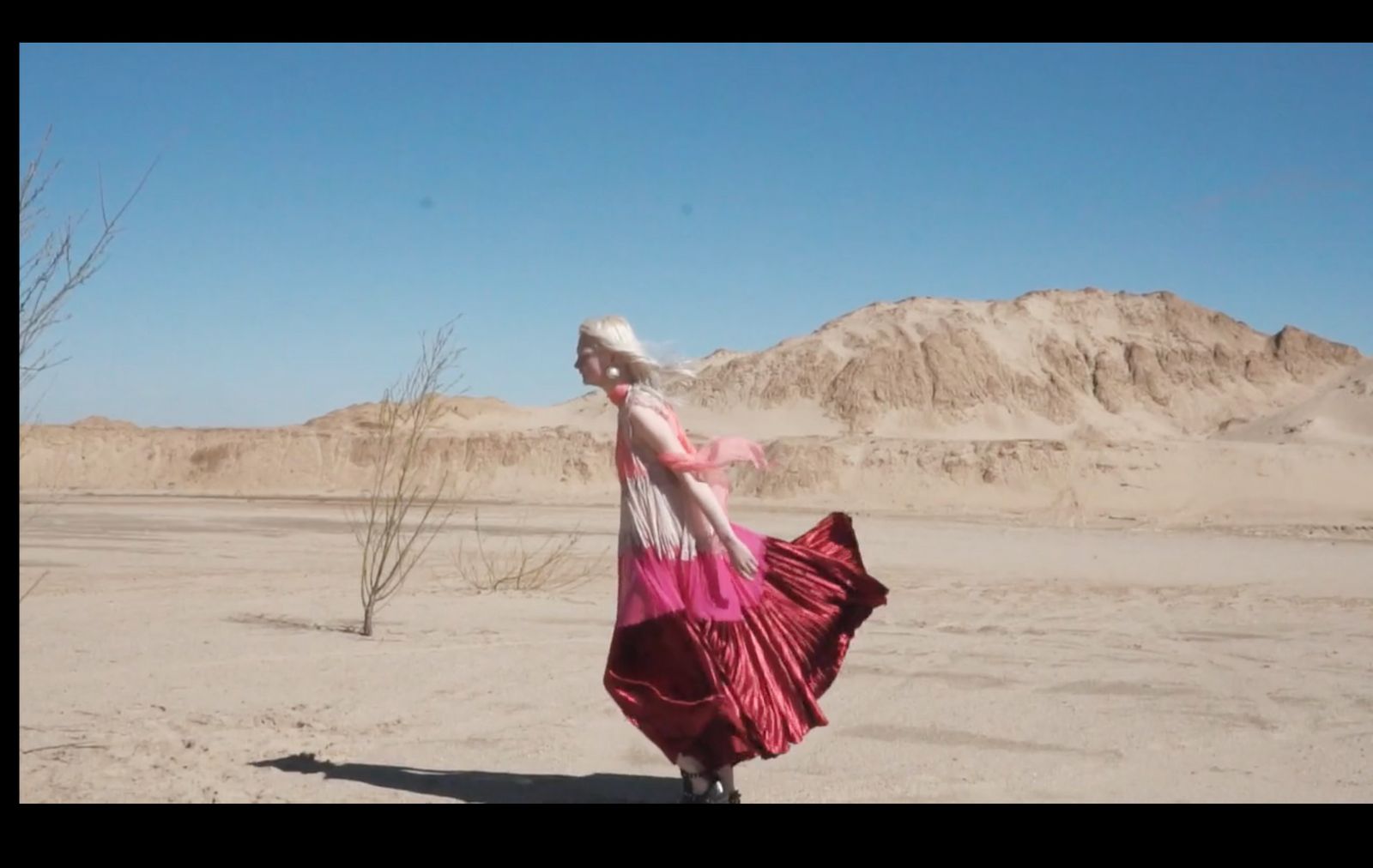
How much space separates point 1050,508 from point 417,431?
30182mm

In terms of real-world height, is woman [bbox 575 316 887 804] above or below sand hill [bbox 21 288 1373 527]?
below

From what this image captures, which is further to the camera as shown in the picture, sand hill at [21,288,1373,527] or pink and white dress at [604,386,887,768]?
sand hill at [21,288,1373,527]

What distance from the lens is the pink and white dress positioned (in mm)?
4828

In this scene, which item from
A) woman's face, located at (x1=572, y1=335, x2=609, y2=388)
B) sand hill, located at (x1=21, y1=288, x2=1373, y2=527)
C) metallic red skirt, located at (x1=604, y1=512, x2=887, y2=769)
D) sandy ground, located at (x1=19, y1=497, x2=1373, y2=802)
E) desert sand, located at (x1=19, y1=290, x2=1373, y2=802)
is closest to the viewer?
metallic red skirt, located at (x1=604, y1=512, x2=887, y2=769)

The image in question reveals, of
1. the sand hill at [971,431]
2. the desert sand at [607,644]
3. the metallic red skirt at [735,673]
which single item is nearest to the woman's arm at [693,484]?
the metallic red skirt at [735,673]

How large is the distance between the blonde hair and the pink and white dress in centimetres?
8

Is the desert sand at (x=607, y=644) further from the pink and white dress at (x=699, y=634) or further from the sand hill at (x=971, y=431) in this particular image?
the sand hill at (x=971, y=431)

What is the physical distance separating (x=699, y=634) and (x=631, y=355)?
43.0 inches

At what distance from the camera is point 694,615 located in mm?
4883

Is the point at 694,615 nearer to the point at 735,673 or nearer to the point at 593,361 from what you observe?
the point at 735,673

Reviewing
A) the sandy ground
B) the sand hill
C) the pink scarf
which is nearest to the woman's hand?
the pink scarf

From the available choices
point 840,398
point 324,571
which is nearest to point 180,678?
point 324,571

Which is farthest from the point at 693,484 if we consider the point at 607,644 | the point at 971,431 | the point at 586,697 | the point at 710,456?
the point at 971,431

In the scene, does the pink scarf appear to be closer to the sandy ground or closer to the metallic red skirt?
the metallic red skirt
